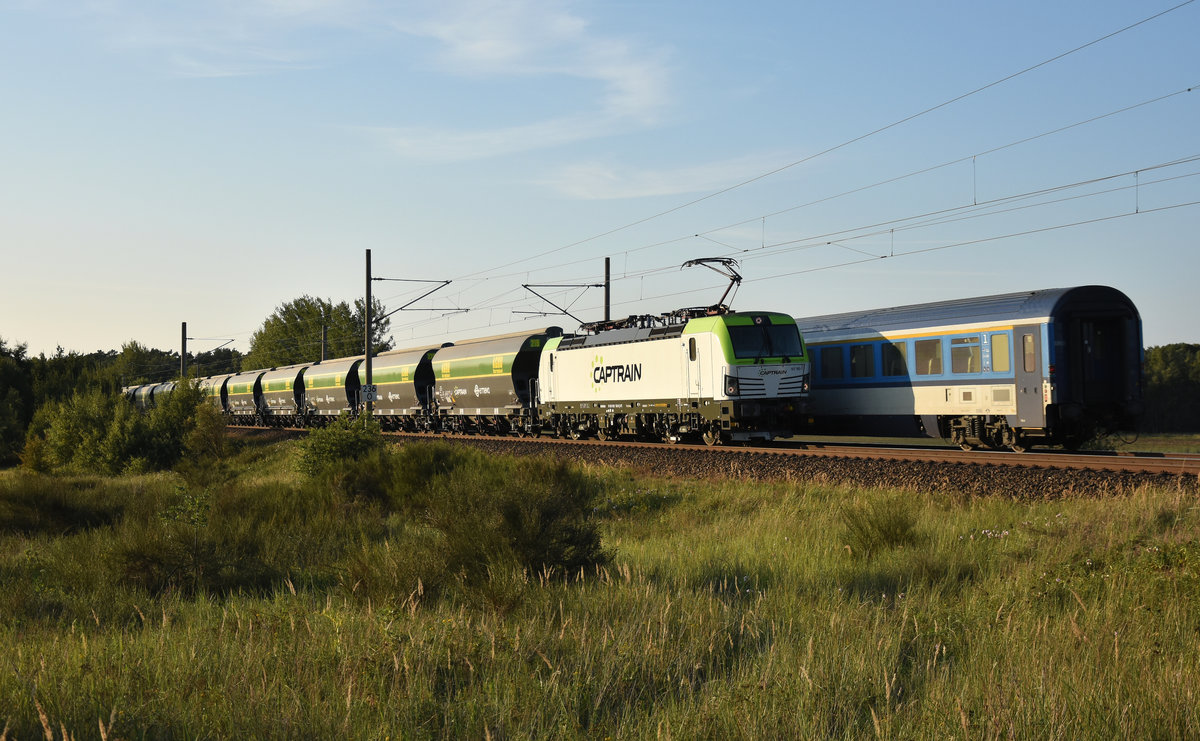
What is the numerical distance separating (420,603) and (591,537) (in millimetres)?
2077

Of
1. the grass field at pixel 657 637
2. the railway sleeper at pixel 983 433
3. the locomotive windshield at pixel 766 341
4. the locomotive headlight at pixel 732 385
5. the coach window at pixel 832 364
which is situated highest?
the locomotive windshield at pixel 766 341

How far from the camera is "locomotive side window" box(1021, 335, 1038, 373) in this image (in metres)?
20.2

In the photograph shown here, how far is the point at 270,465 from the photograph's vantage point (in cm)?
3566

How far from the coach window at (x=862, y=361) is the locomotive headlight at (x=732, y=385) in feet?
14.0

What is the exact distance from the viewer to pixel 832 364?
25984 millimetres

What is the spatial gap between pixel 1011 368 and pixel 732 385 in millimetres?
6257

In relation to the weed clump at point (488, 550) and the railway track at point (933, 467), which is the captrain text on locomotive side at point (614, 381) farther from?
the weed clump at point (488, 550)

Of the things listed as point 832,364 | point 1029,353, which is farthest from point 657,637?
point 832,364

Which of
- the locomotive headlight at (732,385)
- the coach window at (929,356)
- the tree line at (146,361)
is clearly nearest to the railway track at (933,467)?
the locomotive headlight at (732,385)

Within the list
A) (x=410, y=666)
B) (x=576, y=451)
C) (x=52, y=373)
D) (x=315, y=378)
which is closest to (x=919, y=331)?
(x=576, y=451)

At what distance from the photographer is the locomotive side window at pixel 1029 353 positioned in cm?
2020

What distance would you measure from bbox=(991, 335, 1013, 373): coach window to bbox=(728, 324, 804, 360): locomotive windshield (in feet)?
15.5

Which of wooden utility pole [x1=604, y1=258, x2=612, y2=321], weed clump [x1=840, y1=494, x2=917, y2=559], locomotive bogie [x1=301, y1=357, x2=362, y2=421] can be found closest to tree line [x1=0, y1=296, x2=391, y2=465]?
locomotive bogie [x1=301, y1=357, x2=362, y2=421]

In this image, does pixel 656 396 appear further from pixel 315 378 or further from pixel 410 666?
pixel 315 378
